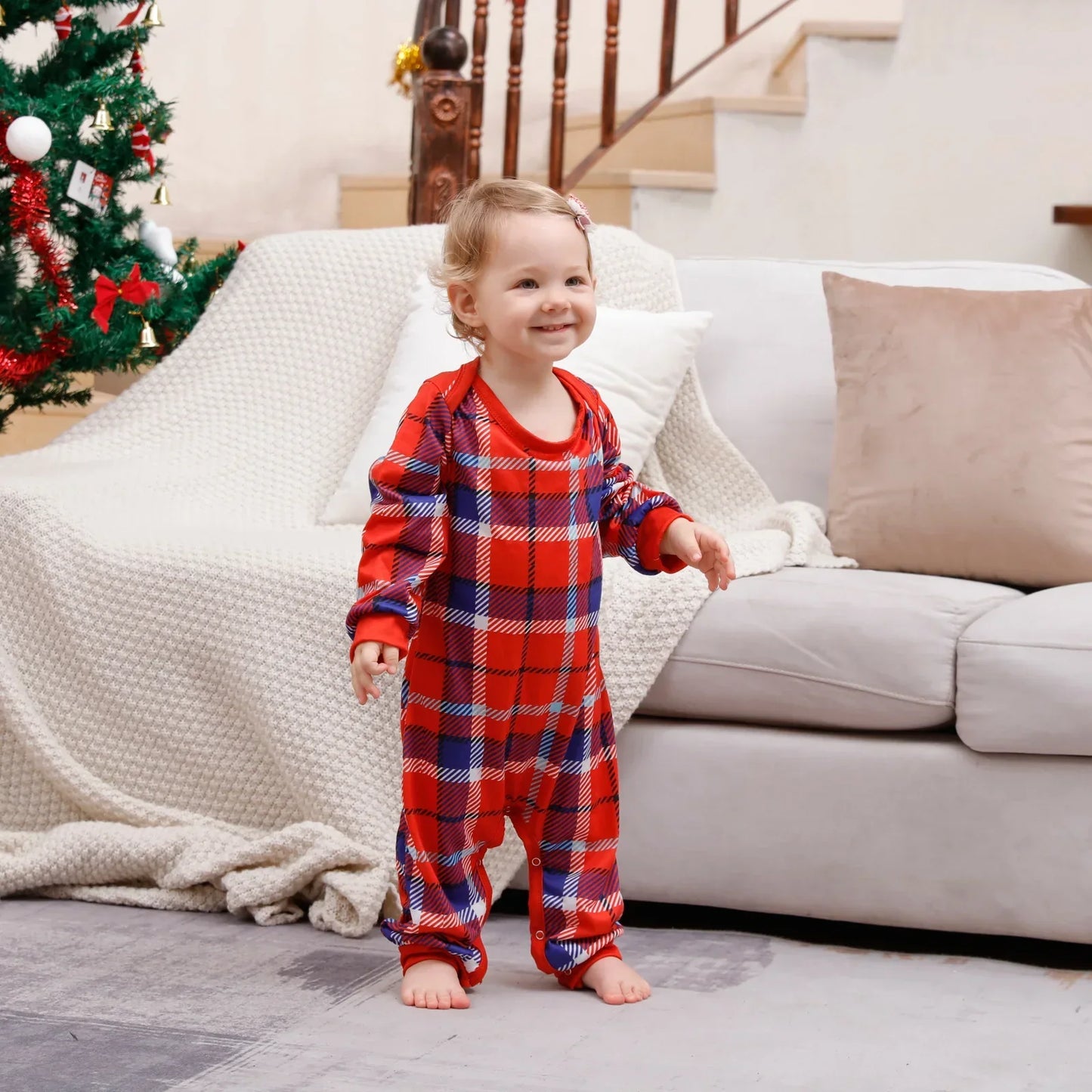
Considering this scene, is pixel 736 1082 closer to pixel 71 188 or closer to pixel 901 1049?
pixel 901 1049

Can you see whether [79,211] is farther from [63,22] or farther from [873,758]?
[873,758]

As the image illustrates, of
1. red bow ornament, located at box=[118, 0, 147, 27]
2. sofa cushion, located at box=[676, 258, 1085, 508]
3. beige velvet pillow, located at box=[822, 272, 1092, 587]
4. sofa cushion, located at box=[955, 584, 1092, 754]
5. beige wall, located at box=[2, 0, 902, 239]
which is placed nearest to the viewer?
sofa cushion, located at box=[955, 584, 1092, 754]

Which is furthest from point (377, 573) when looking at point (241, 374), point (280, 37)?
point (280, 37)

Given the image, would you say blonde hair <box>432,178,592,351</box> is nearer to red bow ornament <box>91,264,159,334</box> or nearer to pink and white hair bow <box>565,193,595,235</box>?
pink and white hair bow <box>565,193,595,235</box>

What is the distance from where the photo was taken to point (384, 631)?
3.98 feet

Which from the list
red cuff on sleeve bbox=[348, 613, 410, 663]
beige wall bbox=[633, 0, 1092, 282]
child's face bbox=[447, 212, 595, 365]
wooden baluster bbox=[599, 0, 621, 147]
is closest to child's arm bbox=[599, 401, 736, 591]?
child's face bbox=[447, 212, 595, 365]

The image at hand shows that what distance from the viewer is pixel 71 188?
93.0 inches

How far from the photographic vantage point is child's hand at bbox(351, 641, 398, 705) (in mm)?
1196

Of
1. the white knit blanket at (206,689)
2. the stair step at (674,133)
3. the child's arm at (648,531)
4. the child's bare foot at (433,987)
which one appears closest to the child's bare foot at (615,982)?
the child's bare foot at (433,987)

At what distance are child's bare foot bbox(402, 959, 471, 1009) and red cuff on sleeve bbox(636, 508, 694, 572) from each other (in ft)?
1.41

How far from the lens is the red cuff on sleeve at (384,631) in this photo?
1.21m

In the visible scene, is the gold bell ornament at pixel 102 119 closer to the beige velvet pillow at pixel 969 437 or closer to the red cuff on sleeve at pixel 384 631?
the beige velvet pillow at pixel 969 437

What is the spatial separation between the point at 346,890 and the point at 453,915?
224 millimetres

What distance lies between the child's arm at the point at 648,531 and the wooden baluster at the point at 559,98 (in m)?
1.83
